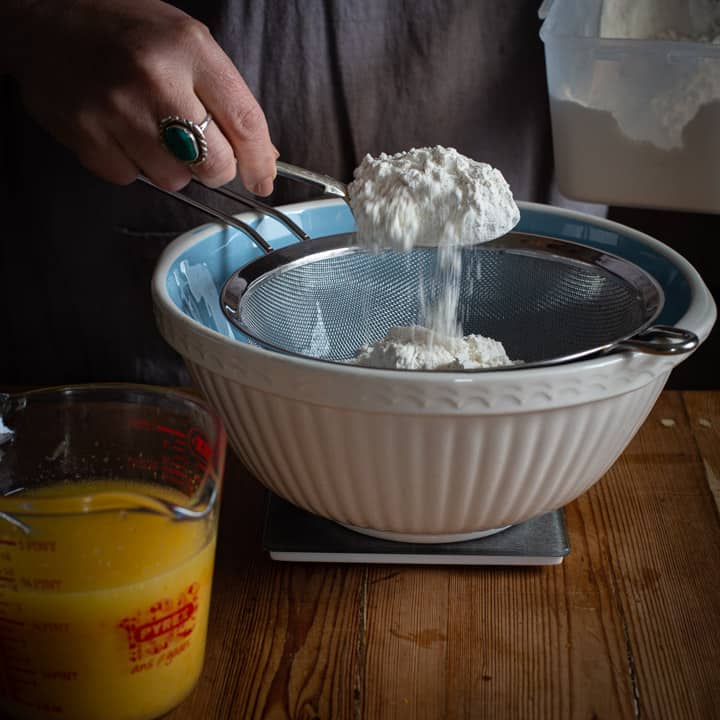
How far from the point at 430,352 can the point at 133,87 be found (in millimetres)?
375

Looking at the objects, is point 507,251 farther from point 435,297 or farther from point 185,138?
point 185,138

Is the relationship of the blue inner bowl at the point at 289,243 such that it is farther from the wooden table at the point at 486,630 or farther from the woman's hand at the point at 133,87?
the wooden table at the point at 486,630

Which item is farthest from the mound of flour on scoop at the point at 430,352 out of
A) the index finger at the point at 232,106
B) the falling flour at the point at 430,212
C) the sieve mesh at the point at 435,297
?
the index finger at the point at 232,106

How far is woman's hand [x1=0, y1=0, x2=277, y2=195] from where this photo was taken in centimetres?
91

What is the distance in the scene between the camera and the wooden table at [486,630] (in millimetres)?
756

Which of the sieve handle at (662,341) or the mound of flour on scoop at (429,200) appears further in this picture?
the mound of flour on scoop at (429,200)

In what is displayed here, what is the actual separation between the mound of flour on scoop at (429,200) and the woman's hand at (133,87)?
0.11 metres

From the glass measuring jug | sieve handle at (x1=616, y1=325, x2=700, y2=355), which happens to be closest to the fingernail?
the glass measuring jug

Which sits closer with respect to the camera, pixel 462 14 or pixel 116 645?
pixel 116 645

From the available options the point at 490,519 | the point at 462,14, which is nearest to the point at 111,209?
the point at 462,14

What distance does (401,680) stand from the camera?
772mm

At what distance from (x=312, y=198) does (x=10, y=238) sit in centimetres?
43

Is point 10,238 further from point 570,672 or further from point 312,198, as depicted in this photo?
point 570,672

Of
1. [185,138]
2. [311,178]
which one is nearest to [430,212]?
[311,178]
